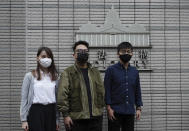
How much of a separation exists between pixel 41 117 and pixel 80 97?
600 millimetres

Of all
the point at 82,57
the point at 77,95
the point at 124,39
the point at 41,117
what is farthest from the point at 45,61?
the point at 124,39

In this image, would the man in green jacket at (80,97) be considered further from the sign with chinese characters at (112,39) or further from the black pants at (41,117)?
the sign with chinese characters at (112,39)

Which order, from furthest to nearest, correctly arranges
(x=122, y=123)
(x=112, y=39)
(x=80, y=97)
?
(x=112, y=39)
(x=122, y=123)
(x=80, y=97)

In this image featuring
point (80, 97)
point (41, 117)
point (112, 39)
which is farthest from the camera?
point (112, 39)

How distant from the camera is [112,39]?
5453 millimetres

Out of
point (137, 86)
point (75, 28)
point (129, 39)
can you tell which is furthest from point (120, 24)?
point (137, 86)

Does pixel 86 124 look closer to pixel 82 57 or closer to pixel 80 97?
pixel 80 97

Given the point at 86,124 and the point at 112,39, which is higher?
the point at 112,39

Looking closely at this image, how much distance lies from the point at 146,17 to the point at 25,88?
262 centimetres

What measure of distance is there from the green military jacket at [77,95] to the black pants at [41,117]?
150mm

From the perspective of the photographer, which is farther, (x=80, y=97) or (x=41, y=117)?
(x=80, y=97)

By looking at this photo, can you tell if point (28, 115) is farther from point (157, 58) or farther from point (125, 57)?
point (157, 58)

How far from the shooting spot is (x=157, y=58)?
18.2 ft

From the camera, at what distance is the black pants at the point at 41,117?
13.6ft
